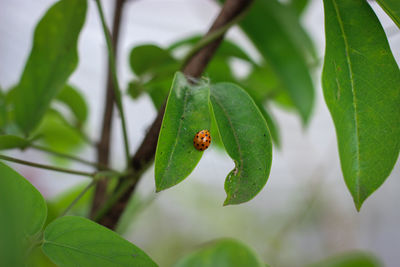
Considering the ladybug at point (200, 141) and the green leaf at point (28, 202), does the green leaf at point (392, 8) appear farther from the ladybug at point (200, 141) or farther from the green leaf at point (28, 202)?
the green leaf at point (28, 202)

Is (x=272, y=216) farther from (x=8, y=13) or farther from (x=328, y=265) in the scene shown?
(x=328, y=265)

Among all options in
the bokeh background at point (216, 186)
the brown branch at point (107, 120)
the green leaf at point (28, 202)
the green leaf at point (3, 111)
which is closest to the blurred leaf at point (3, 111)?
the green leaf at point (3, 111)

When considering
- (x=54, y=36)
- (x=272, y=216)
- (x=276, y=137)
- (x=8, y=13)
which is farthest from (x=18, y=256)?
(x=272, y=216)

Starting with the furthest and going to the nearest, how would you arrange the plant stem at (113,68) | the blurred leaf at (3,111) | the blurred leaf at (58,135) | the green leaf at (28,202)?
the blurred leaf at (58,135) < the blurred leaf at (3,111) < the plant stem at (113,68) < the green leaf at (28,202)

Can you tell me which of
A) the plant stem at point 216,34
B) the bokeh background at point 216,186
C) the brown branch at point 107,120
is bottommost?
the bokeh background at point 216,186

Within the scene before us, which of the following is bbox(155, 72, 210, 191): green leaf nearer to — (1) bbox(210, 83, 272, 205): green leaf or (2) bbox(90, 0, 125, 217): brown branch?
(1) bbox(210, 83, 272, 205): green leaf

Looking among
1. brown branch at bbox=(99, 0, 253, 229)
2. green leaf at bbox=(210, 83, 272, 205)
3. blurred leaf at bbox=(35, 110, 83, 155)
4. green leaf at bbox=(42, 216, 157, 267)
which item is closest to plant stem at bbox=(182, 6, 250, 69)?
A: brown branch at bbox=(99, 0, 253, 229)
